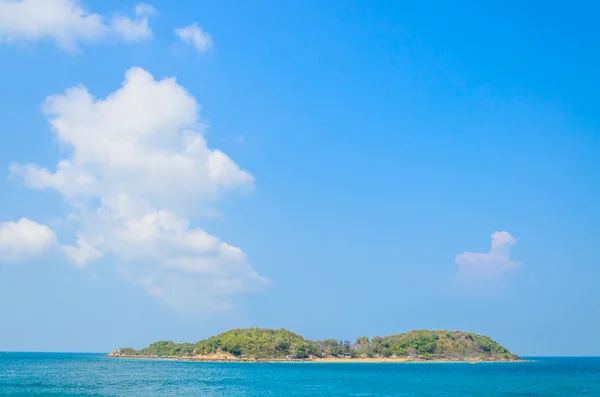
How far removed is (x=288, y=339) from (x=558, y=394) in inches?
4508

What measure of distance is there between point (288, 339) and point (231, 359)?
2008cm

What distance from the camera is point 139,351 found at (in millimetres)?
193375

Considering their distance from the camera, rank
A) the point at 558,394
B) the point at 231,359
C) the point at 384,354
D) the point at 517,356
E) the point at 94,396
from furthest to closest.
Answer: the point at 517,356 → the point at 384,354 → the point at 231,359 → the point at 558,394 → the point at 94,396

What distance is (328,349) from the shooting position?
17862 cm

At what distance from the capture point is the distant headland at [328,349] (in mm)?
167875

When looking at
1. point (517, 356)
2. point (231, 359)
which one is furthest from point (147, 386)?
point (517, 356)

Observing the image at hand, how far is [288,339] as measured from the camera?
174 metres

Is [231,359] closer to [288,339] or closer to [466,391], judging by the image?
[288,339]

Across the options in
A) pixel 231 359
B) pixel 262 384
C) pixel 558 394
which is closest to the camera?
pixel 558 394

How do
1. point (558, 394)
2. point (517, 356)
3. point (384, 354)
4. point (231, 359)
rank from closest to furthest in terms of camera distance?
point (558, 394), point (231, 359), point (384, 354), point (517, 356)

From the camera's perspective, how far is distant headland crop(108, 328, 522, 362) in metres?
168

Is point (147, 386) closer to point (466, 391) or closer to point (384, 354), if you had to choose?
point (466, 391)

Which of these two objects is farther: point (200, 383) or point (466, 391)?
point (200, 383)

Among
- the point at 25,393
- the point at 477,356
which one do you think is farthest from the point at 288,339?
the point at 25,393
